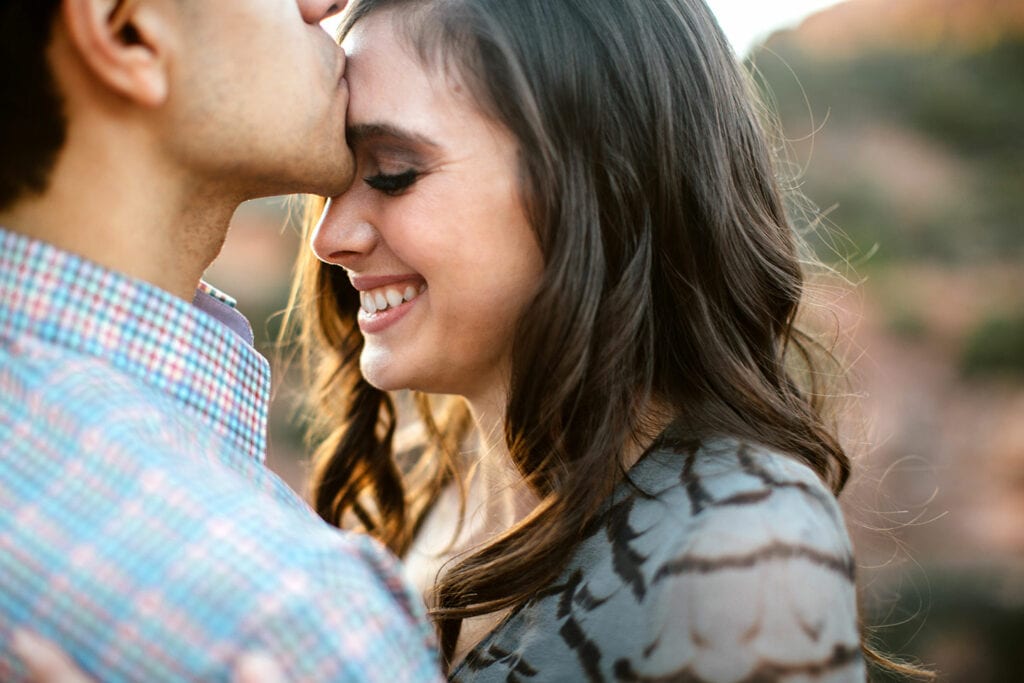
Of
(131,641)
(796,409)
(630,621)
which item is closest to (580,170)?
(796,409)

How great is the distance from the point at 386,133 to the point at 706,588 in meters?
1.03

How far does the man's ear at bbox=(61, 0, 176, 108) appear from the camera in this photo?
139 cm

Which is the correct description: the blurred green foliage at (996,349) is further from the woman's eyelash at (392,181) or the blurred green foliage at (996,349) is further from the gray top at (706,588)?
the woman's eyelash at (392,181)

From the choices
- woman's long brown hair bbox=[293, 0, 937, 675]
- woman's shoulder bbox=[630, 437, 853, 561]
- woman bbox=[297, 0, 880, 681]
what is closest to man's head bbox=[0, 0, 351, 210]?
woman bbox=[297, 0, 880, 681]

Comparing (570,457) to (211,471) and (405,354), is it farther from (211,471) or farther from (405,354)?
(211,471)

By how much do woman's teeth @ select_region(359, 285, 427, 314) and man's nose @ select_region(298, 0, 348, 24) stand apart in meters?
0.56

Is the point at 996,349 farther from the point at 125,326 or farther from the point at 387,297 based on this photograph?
the point at 125,326

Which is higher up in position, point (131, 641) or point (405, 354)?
point (131, 641)

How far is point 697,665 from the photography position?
1462 mm

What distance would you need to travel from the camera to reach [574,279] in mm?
1880

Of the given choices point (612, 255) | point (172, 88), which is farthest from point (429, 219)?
point (172, 88)

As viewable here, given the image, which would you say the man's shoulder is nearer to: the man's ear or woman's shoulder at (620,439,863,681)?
the man's ear

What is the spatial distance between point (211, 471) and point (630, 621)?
713 mm

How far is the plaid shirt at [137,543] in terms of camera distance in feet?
3.61
